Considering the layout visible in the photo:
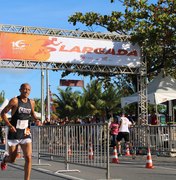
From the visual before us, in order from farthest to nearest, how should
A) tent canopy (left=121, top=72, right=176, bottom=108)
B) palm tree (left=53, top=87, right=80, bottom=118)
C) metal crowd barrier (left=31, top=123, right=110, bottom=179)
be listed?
palm tree (left=53, top=87, right=80, bottom=118) → tent canopy (left=121, top=72, right=176, bottom=108) → metal crowd barrier (left=31, top=123, right=110, bottom=179)

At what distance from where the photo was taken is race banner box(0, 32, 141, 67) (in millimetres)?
21078

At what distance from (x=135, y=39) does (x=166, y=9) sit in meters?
1.99

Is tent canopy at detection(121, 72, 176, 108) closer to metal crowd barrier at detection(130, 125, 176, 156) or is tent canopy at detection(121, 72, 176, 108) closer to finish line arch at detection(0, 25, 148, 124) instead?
finish line arch at detection(0, 25, 148, 124)

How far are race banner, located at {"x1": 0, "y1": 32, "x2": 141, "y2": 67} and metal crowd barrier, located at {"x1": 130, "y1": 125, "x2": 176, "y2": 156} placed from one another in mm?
5371

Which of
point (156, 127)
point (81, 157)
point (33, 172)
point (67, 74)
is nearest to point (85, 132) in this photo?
point (81, 157)

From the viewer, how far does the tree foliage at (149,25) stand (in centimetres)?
2147

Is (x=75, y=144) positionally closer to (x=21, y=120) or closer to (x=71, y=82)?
(x=21, y=120)

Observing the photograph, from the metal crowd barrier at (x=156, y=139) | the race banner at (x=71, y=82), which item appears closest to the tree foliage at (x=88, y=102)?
the race banner at (x=71, y=82)

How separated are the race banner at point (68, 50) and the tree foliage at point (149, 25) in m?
0.83

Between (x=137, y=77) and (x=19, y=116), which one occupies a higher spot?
(x=137, y=77)

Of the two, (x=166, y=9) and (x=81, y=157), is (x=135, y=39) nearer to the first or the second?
(x=166, y=9)

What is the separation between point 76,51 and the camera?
2225 cm

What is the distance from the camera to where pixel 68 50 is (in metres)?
22.1

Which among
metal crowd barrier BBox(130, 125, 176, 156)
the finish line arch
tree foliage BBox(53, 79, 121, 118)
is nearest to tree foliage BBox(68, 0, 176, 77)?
the finish line arch
